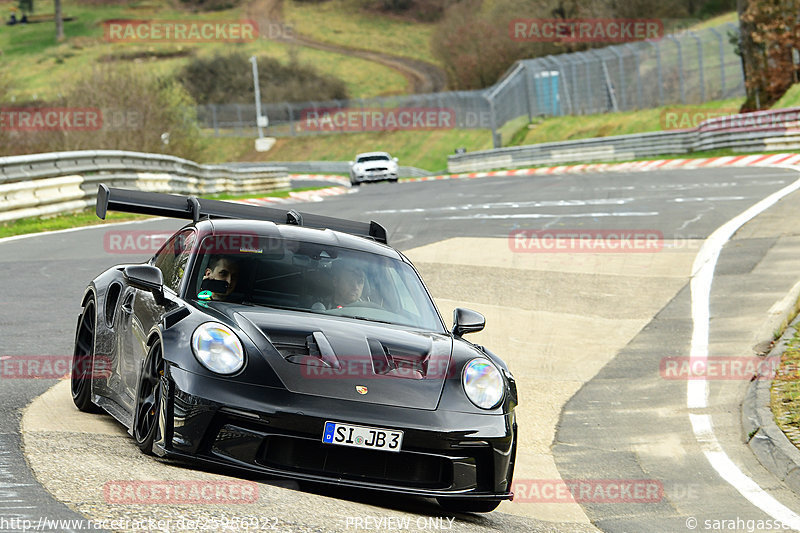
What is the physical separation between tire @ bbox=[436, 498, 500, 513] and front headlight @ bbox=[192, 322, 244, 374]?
52.8 inches

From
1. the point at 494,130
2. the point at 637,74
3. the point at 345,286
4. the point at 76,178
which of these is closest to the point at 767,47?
the point at 637,74

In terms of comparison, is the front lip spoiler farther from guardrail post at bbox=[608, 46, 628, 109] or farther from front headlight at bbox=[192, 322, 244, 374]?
guardrail post at bbox=[608, 46, 628, 109]

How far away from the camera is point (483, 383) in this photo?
6211 millimetres

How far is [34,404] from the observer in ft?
24.4

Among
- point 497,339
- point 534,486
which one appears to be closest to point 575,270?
point 497,339

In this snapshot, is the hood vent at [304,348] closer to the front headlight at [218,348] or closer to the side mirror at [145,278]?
the front headlight at [218,348]

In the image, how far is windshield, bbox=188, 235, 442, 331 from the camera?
6.69 metres

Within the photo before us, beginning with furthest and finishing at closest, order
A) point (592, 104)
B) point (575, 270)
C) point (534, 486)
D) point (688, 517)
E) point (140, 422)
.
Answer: point (592, 104)
point (575, 270)
point (534, 486)
point (688, 517)
point (140, 422)

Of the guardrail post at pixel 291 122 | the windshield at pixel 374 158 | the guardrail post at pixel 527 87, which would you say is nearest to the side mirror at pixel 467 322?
the windshield at pixel 374 158

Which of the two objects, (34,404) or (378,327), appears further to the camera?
(34,404)

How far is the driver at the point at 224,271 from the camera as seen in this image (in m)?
6.70

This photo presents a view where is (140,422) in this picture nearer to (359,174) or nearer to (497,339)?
(497,339)

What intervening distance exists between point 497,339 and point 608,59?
39.7m

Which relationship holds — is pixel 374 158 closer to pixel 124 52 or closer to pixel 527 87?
pixel 527 87
